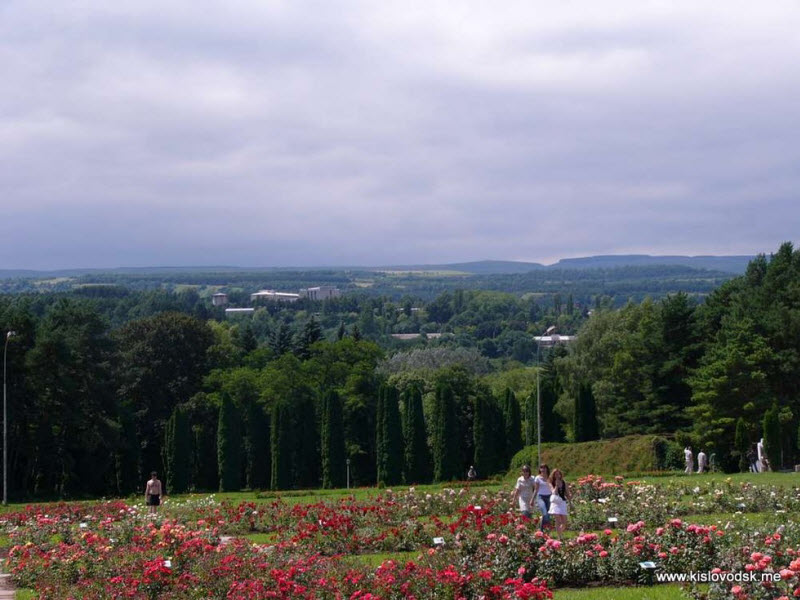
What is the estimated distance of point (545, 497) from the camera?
742 inches

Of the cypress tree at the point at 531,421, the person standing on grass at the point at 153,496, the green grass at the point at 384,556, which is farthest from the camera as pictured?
the cypress tree at the point at 531,421

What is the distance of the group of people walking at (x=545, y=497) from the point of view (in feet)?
58.3

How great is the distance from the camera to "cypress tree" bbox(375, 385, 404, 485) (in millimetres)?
53031

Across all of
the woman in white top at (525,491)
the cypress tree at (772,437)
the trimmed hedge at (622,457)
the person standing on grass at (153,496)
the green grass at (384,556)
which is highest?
the woman in white top at (525,491)

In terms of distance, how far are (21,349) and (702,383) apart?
3254 centimetres

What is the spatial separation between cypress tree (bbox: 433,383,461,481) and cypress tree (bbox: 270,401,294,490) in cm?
786

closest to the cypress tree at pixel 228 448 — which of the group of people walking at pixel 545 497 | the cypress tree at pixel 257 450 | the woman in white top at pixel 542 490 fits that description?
the cypress tree at pixel 257 450

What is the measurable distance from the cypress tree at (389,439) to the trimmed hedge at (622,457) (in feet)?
33.0

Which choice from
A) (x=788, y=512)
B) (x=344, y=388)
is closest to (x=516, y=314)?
(x=344, y=388)

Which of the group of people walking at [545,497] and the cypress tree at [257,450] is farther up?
the group of people walking at [545,497]

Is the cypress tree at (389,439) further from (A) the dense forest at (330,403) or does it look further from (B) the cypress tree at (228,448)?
(B) the cypress tree at (228,448)

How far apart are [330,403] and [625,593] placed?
1622 inches

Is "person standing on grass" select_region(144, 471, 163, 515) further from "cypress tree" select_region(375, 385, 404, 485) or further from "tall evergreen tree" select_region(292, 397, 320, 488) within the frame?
"tall evergreen tree" select_region(292, 397, 320, 488)

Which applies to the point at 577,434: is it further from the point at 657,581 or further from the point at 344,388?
the point at 657,581
